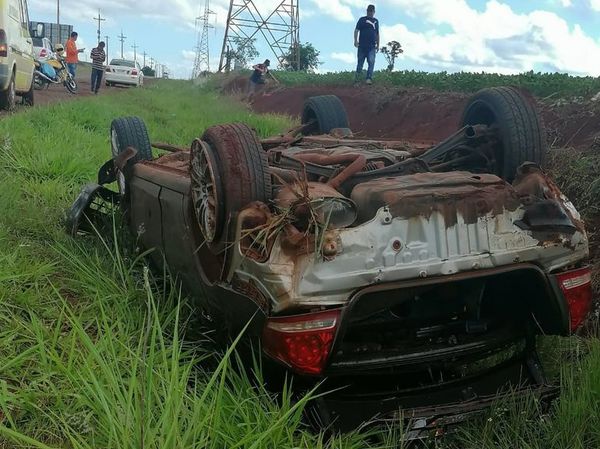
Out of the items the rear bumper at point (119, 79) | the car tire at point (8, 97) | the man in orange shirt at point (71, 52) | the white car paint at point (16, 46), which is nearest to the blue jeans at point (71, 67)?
the man in orange shirt at point (71, 52)

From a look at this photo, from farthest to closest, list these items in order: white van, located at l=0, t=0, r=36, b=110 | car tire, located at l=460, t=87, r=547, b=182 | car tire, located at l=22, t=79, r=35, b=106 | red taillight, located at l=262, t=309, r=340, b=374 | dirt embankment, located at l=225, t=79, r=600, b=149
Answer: car tire, located at l=22, t=79, r=35, b=106
white van, located at l=0, t=0, r=36, b=110
dirt embankment, located at l=225, t=79, r=600, b=149
car tire, located at l=460, t=87, r=547, b=182
red taillight, located at l=262, t=309, r=340, b=374

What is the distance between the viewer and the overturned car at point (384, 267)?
217cm

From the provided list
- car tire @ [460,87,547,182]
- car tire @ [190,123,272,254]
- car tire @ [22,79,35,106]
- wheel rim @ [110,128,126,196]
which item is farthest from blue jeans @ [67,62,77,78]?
car tire @ [190,123,272,254]

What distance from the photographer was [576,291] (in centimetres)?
253

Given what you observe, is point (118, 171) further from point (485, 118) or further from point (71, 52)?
point (71, 52)

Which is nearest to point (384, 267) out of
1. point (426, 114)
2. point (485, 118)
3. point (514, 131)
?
point (514, 131)

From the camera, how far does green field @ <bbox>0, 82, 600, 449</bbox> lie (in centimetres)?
194

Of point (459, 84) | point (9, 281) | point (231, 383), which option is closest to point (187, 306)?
point (231, 383)

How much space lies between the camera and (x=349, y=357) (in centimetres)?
238

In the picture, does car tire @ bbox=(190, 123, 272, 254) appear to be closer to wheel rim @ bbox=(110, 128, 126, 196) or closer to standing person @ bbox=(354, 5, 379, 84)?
wheel rim @ bbox=(110, 128, 126, 196)

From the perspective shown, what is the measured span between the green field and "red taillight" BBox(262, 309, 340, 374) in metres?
0.14

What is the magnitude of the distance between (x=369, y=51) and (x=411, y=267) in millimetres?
12075

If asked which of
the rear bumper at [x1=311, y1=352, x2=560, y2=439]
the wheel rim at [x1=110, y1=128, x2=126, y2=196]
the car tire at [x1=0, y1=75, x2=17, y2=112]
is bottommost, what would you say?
the rear bumper at [x1=311, y1=352, x2=560, y2=439]

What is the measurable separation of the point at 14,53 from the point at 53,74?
10588 mm
